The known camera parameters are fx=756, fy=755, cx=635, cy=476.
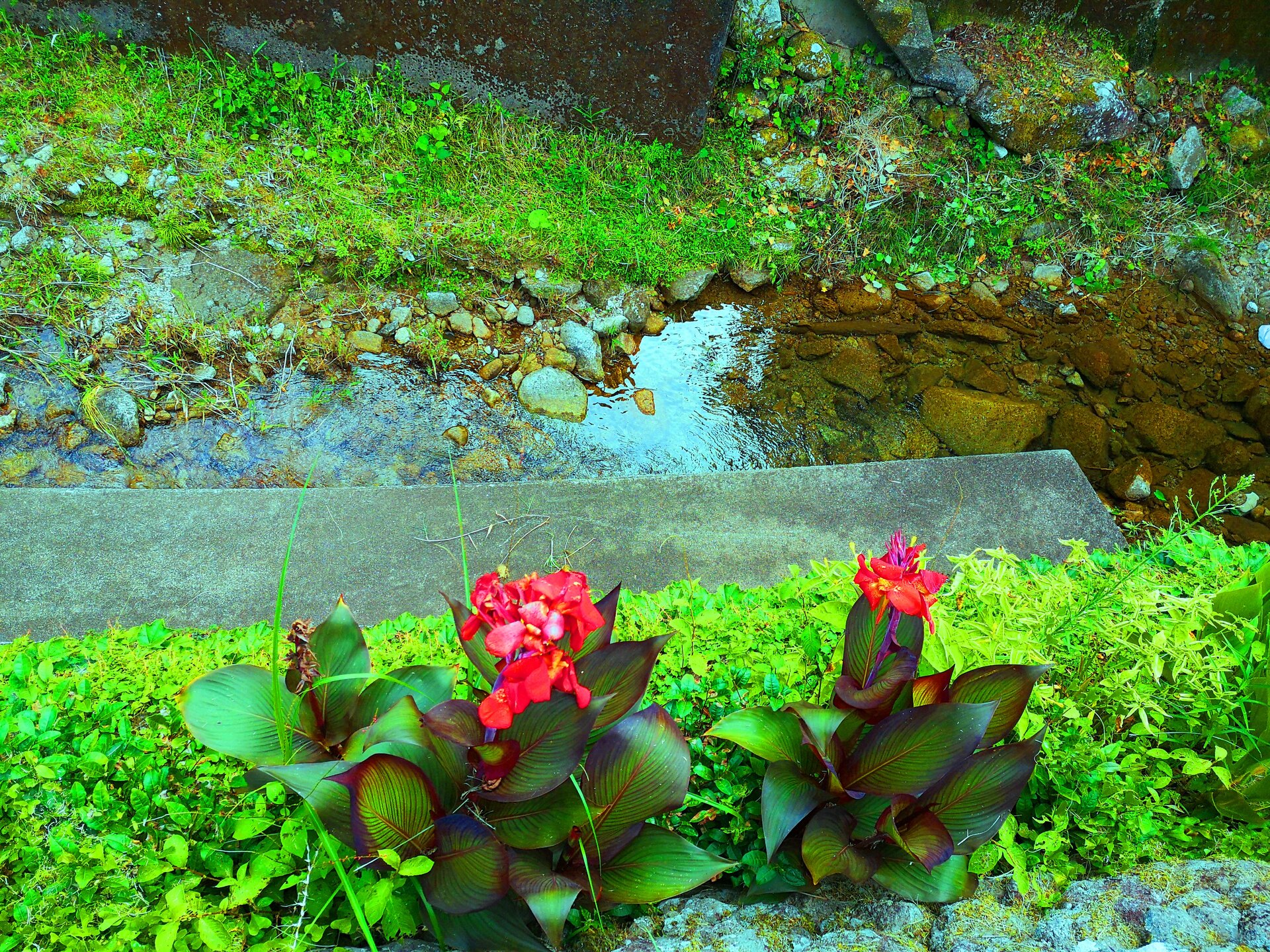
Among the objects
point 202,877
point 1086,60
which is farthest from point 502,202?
point 1086,60

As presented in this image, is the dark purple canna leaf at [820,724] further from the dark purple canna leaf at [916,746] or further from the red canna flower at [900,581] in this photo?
the red canna flower at [900,581]

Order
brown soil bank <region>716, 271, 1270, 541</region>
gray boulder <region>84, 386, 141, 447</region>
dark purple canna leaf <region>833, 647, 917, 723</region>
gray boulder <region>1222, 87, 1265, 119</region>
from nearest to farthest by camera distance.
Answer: dark purple canna leaf <region>833, 647, 917, 723</region> → gray boulder <region>84, 386, 141, 447</region> → brown soil bank <region>716, 271, 1270, 541</region> → gray boulder <region>1222, 87, 1265, 119</region>

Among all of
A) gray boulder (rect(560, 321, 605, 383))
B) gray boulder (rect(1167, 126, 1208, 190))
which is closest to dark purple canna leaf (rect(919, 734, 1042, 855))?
gray boulder (rect(560, 321, 605, 383))

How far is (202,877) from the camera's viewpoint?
4.12 ft

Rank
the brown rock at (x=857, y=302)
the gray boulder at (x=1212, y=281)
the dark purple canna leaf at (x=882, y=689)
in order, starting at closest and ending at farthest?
the dark purple canna leaf at (x=882, y=689) < the brown rock at (x=857, y=302) < the gray boulder at (x=1212, y=281)

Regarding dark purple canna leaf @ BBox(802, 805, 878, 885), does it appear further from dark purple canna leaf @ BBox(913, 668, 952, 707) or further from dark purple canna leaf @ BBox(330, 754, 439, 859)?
dark purple canna leaf @ BBox(330, 754, 439, 859)

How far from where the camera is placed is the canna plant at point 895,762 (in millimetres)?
1264

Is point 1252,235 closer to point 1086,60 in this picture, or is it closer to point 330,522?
point 1086,60

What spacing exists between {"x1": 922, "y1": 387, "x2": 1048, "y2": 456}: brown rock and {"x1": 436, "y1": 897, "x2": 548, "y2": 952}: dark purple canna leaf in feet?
10.7

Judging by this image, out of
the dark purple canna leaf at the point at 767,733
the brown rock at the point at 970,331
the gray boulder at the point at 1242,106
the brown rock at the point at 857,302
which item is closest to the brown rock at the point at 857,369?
the brown rock at the point at 857,302

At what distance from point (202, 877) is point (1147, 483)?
410 centimetres

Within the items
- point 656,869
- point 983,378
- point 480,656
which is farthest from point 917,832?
point 983,378

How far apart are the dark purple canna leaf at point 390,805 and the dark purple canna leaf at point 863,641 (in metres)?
0.80

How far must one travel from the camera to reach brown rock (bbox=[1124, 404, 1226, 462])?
3857mm
